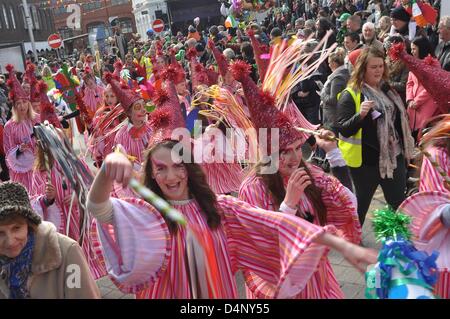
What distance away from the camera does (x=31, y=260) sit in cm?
222

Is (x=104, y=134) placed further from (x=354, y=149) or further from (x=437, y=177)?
(x=437, y=177)

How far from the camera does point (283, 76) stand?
11.1ft

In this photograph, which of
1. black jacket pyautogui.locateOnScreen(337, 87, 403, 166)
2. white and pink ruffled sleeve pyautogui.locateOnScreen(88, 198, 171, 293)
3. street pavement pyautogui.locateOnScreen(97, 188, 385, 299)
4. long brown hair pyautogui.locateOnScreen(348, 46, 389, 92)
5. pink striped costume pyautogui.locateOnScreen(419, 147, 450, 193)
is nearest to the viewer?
white and pink ruffled sleeve pyautogui.locateOnScreen(88, 198, 171, 293)

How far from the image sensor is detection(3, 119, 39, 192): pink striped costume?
19.8ft

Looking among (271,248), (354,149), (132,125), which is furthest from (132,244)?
(132,125)

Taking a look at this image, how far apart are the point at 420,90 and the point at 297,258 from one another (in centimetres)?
349

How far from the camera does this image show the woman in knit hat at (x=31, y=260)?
221cm

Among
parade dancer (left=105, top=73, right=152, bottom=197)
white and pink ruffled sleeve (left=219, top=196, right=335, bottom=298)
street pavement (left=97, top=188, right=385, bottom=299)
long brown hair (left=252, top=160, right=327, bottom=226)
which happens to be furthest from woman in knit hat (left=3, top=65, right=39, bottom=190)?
white and pink ruffled sleeve (left=219, top=196, right=335, bottom=298)

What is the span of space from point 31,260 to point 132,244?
43cm

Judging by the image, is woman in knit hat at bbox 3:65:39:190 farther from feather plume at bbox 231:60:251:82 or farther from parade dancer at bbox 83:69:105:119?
parade dancer at bbox 83:69:105:119

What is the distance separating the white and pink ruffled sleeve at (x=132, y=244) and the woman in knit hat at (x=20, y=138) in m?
4.03

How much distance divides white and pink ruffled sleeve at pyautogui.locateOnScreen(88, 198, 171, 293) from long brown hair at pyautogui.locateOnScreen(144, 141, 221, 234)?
0.48 feet

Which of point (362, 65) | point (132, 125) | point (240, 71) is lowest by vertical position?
point (132, 125)
